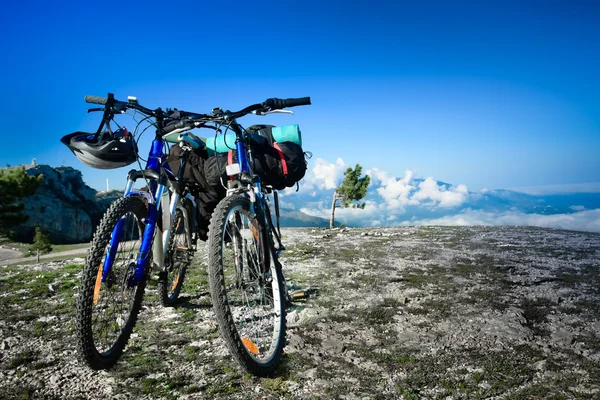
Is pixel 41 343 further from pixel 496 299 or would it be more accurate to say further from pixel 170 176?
pixel 496 299

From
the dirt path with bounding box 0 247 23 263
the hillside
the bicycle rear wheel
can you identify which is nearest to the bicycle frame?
the bicycle rear wheel

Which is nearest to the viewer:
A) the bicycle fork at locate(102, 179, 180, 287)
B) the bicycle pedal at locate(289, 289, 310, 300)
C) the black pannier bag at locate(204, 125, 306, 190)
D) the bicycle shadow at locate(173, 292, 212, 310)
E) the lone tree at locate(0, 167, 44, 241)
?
the bicycle fork at locate(102, 179, 180, 287)

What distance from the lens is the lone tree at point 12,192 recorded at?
33.6 meters

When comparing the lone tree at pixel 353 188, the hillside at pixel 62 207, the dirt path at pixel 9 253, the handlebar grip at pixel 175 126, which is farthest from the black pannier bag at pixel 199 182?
the hillside at pixel 62 207

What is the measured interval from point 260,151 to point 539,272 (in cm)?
530

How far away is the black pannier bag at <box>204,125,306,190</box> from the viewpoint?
372 centimetres

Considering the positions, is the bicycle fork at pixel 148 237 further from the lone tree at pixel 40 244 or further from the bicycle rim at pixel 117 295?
the lone tree at pixel 40 244

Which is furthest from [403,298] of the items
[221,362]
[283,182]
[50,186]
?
[50,186]

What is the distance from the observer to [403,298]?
430 cm

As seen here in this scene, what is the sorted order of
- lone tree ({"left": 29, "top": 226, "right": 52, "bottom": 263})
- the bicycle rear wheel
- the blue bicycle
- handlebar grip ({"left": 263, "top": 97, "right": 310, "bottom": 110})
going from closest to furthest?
1. the blue bicycle
2. handlebar grip ({"left": 263, "top": 97, "right": 310, "bottom": 110})
3. the bicycle rear wheel
4. lone tree ({"left": 29, "top": 226, "right": 52, "bottom": 263})

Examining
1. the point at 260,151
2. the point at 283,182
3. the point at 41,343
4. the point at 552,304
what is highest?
the point at 260,151

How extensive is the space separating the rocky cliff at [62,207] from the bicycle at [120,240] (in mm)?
80089

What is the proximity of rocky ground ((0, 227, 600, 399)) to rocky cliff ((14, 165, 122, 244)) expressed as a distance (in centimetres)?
7940

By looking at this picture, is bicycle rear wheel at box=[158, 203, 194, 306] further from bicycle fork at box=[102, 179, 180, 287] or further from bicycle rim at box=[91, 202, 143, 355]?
bicycle rim at box=[91, 202, 143, 355]
